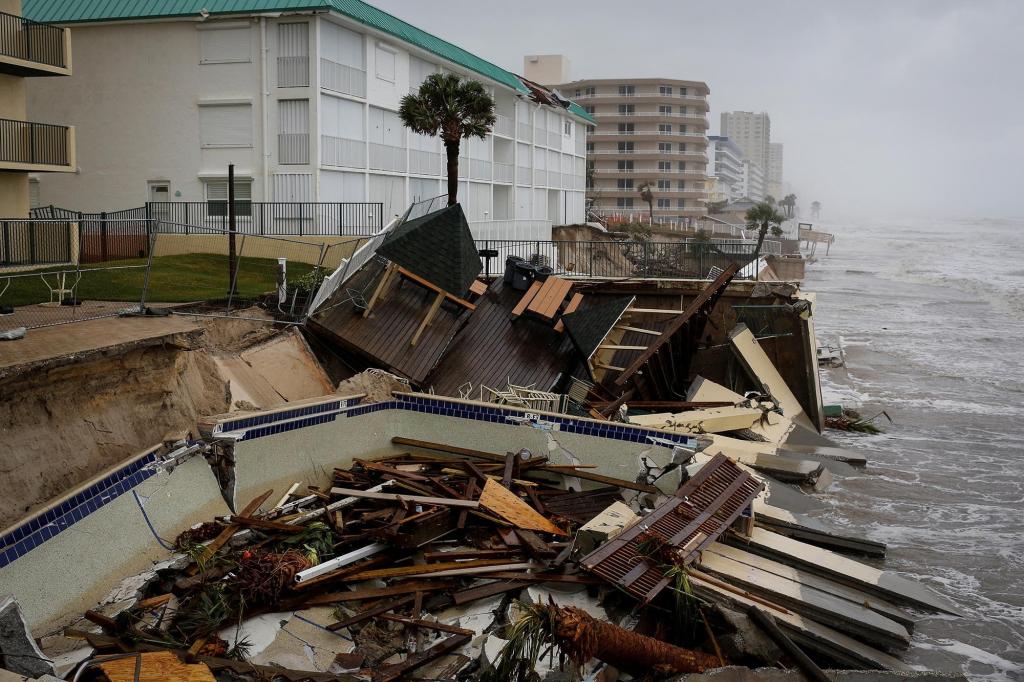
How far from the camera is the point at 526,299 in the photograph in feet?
59.9

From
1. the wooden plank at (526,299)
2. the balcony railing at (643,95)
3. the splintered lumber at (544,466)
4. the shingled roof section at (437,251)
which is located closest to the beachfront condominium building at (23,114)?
the shingled roof section at (437,251)

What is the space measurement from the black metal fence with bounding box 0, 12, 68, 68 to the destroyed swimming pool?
19536 mm

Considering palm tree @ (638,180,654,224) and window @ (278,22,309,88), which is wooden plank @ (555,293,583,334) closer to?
window @ (278,22,309,88)

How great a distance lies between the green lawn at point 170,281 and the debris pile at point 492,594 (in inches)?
251

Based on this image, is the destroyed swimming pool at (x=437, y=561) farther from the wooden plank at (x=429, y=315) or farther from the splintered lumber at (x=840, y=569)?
the wooden plank at (x=429, y=315)

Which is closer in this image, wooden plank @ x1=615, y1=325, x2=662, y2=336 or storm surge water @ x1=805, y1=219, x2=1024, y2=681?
storm surge water @ x1=805, y1=219, x2=1024, y2=681

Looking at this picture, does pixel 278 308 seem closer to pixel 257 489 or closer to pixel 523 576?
pixel 257 489

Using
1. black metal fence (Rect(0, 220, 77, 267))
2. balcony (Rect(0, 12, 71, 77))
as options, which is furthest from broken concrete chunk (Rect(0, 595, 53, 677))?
balcony (Rect(0, 12, 71, 77))

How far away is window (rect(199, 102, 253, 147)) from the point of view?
99.7 ft

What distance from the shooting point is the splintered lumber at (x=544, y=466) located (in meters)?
10.5

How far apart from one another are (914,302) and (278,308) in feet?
167

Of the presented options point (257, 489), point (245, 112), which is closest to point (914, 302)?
point (245, 112)

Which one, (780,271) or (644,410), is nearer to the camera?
(644,410)

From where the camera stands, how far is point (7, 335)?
32.6 feet
